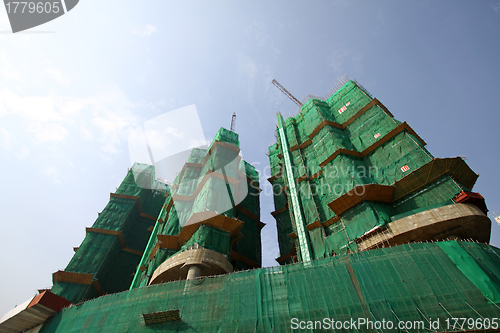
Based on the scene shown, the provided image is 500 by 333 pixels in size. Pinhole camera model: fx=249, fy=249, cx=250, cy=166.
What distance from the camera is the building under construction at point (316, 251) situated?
14.3 meters

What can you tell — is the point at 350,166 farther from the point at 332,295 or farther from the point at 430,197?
the point at 332,295

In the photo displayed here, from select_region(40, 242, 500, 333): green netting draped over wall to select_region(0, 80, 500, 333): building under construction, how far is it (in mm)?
71

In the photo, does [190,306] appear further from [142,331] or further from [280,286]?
[280,286]

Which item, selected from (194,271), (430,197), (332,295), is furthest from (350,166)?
(194,271)

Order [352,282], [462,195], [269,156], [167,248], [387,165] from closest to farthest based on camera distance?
[352,282], [462,195], [387,165], [167,248], [269,156]

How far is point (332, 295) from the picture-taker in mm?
15320

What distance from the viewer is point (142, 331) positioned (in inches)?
681

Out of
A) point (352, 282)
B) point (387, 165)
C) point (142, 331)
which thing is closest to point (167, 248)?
point (142, 331)

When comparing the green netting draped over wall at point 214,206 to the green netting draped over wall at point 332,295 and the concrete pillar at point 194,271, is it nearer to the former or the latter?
the concrete pillar at point 194,271

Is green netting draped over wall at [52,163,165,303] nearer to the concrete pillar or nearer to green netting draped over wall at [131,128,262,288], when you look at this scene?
green netting draped over wall at [131,128,262,288]

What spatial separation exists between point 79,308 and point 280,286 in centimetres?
1845

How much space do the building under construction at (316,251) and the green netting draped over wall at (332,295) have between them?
7 cm

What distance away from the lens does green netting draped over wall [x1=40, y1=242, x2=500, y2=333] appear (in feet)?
44.1

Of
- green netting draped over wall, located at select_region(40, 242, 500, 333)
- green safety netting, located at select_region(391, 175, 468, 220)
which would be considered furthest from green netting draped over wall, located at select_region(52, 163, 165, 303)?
green safety netting, located at select_region(391, 175, 468, 220)
